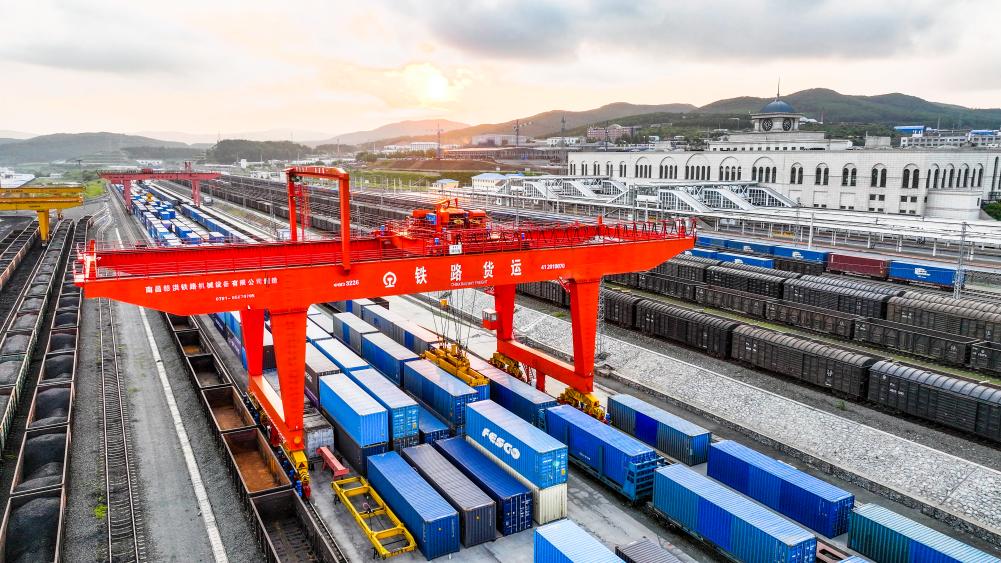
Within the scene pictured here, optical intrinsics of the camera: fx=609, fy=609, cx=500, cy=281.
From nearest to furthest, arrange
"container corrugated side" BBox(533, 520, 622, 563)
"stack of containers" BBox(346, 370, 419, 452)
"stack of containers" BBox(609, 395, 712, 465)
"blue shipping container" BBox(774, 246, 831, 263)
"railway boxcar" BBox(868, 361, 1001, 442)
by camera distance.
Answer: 1. "container corrugated side" BBox(533, 520, 622, 563)
2. "stack of containers" BBox(346, 370, 419, 452)
3. "stack of containers" BBox(609, 395, 712, 465)
4. "railway boxcar" BBox(868, 361, 1001, 442)
5. "blue shipping container" BBox(774, 246, 831, 263)

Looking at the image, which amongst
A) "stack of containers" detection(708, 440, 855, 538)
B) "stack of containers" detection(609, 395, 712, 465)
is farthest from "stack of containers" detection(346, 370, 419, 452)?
"stack of containers" detection(708, 440, 855, 538)

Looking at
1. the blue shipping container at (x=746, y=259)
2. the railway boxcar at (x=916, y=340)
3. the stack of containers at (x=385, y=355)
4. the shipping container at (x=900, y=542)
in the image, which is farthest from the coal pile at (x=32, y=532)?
the blue shipping container at (x=746, y=259)

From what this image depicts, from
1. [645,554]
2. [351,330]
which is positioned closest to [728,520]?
[645,554]

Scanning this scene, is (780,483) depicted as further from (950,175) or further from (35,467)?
(950,175)

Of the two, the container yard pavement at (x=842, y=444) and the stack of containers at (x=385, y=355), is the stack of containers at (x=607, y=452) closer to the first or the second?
the container yard pavement at (x=842, y=444)

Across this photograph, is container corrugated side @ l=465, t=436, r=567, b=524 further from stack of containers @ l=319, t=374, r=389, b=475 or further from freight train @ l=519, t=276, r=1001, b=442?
freight train @ l=519, t=276, r=1001, b=442

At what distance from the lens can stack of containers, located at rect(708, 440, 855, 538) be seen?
64.2 ft

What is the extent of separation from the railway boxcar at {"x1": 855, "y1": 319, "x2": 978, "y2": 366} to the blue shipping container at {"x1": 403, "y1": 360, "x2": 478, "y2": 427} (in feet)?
79.6

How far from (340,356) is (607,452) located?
1524cm

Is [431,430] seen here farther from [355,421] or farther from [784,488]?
[784,488]

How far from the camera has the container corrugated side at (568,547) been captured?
1589 centimetres

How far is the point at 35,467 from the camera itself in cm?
2356

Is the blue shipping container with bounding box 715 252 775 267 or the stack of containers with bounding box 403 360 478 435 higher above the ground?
the blue shipping container with bounding box 715 252 775 267

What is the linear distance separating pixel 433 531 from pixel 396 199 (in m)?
81.5
